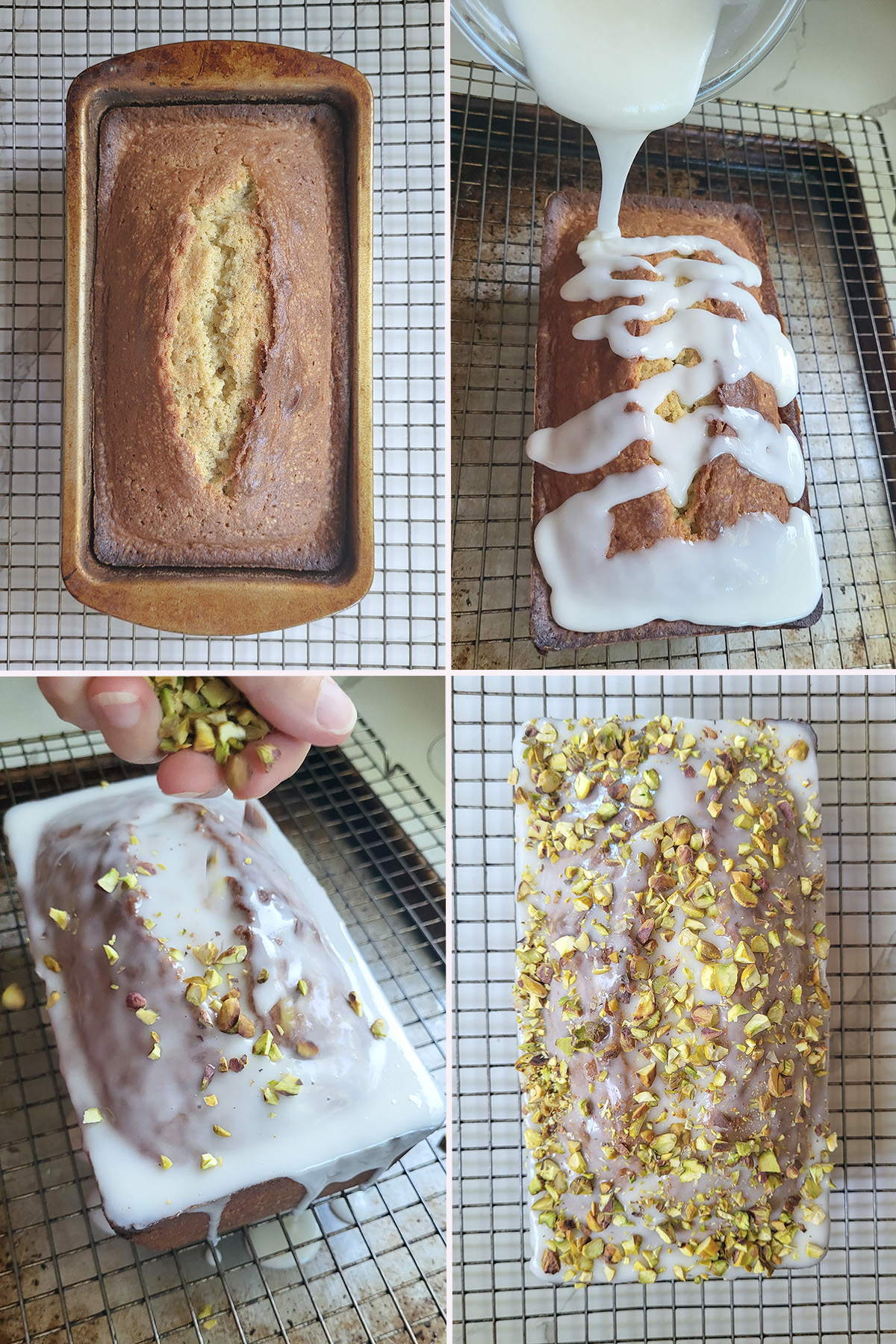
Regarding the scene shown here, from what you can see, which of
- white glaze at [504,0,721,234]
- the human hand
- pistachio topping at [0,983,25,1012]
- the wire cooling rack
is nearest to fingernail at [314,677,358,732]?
the human hand

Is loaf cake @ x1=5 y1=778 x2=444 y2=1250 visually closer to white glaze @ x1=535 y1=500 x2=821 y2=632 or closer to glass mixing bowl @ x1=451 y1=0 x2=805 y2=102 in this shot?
white glaze @ x1=535 y1=500 x2=821 y2=632

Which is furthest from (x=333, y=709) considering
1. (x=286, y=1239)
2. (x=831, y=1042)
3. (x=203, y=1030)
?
(x=831, y=1042)

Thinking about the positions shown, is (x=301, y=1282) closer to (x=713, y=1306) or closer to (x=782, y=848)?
(x=713, y=1306)

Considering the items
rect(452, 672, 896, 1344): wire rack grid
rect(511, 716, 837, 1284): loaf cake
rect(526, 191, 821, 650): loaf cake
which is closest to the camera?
rect(511, 716, 837, 1284): loaf cake

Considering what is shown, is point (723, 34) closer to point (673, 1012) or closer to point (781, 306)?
point (781, 306)

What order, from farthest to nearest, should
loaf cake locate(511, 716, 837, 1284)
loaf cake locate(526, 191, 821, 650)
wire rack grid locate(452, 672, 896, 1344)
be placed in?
1. wire rack grid locate(452, 672, 896, 1344)
2. loaf cake locate(526, 191, 821, 650)
3. loaf cake locate(511, 716, 837, 1284)

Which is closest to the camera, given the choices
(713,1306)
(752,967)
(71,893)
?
(752,967)

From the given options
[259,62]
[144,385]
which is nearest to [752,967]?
[144,385]
